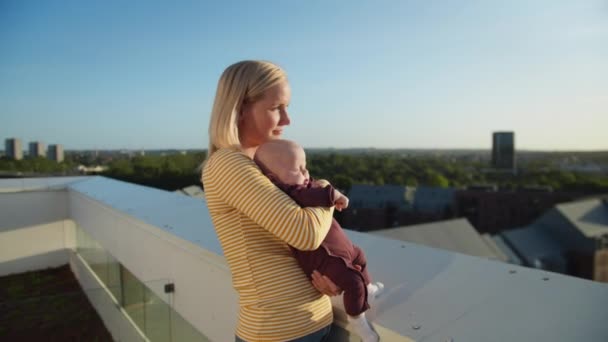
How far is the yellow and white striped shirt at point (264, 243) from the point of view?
2.73 ft

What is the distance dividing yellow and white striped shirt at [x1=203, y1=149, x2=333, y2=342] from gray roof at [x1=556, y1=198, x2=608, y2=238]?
23110mm

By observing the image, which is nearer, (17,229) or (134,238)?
(134,238)

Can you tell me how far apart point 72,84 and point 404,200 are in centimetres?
2189

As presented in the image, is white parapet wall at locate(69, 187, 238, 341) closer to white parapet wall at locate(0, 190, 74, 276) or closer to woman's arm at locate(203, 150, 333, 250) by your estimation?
woman's arm at locate(203, 150, 333, 250)

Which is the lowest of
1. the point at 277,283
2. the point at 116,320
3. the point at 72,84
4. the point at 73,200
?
the point at 116,320

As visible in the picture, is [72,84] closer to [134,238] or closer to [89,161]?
[89,161]

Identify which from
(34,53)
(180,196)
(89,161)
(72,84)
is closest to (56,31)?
(34,53)

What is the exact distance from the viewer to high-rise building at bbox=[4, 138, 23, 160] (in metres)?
5.75

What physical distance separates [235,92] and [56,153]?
664 cm

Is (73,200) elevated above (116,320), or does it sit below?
above

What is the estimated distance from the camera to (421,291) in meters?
1.03

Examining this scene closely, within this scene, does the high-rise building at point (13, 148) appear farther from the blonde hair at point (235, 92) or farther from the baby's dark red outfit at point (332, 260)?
the baby's dark red outfit at point (332, 260)

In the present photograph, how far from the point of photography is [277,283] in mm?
918

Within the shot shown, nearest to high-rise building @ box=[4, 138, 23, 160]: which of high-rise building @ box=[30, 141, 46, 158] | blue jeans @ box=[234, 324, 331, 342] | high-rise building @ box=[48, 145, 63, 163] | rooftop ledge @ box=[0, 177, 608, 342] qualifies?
high-rise building @ box=[30, 141, 46, 158]
